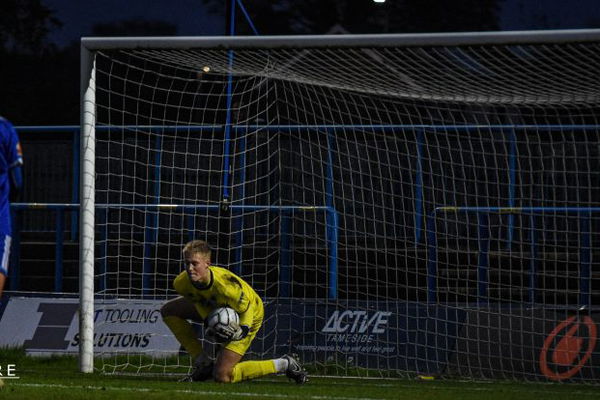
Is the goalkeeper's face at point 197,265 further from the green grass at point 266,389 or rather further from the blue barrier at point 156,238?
the blue barrier at point 156,238

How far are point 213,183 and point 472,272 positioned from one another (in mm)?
3053

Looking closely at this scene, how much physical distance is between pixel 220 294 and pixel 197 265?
34 cm

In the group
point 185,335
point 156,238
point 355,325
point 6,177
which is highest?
point 6,177

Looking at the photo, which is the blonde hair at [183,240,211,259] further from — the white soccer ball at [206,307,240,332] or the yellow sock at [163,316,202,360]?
the yellow sock at [163,316,202,360]

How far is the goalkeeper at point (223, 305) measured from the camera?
733cm

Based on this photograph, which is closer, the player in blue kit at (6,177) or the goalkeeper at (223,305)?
the player in blue kit at (6,177)

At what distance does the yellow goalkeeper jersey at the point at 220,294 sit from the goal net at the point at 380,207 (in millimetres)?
890

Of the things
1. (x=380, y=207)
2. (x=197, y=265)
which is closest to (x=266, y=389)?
(x=197, y=265)

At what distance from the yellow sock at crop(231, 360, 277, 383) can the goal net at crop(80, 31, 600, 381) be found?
4.26 feet

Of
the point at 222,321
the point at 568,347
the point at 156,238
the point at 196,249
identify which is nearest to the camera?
the point at 196,249

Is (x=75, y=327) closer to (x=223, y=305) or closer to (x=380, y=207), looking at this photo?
(x=223, y=305)

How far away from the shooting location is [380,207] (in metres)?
10.7

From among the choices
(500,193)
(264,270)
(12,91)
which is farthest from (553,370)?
(12,91)

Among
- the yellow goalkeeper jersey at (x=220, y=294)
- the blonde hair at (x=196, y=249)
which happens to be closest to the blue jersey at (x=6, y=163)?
the blonde hair at (x=196, y=249)
